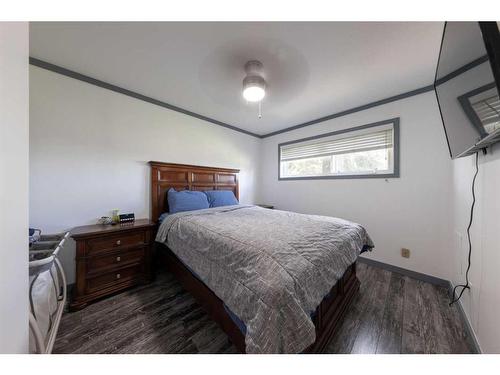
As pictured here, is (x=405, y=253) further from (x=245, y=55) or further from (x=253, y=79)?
(x=245, y=55)

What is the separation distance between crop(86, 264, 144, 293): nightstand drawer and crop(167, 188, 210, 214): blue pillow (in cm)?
73

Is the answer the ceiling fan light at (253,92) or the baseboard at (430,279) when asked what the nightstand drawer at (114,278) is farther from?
the baseboard at (430,279)

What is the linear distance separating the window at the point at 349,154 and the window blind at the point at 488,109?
1.52 meters

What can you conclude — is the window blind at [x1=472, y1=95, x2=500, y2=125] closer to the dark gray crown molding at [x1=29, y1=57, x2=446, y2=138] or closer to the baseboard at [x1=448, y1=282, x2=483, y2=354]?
the baseboard at [x1=448, y1=282, x2=483, y2=354]

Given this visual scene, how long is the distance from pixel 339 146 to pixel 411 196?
1.14 m

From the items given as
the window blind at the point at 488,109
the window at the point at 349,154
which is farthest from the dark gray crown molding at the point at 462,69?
the window at the point at 349,154

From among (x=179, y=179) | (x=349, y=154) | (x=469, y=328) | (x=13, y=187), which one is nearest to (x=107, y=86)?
(x=179, y=179)

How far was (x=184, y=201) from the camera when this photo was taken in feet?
7.54

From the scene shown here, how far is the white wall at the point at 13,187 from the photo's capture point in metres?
0.49

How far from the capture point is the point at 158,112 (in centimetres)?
240

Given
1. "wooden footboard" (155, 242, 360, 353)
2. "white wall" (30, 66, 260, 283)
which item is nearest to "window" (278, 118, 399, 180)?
"wooden footboard" (155, 242, 360, 353)
